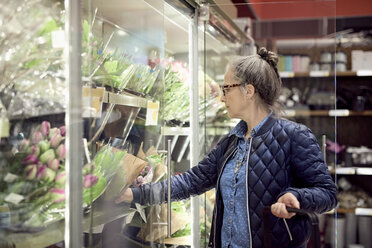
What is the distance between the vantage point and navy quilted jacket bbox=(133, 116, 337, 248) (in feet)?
6.65

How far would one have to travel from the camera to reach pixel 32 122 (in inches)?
58.6

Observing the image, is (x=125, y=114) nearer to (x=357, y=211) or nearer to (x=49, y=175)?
(x=49, y=175)

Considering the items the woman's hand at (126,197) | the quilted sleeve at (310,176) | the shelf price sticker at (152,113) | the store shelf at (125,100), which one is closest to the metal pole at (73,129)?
the store shelf at (125,100)

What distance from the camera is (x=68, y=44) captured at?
4.91ft

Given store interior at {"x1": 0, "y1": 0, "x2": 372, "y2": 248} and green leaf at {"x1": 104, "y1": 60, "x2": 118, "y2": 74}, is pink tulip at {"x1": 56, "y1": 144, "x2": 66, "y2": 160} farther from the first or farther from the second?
green leaf at {"x1": 104, "y1": 60, "x2": 118, "y2": 74}

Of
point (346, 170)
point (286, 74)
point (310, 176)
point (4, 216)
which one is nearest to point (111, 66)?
point (4, 216)

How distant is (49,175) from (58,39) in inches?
17.5

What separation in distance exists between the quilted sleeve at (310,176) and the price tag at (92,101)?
897 mm

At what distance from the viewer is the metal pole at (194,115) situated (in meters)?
2.87

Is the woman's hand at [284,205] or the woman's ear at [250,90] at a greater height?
the woman's ear at [250,90]

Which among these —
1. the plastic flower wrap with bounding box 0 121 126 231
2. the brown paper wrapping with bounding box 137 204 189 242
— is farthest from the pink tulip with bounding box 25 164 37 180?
the brown paper wrapping with bounding box 137 204 189 242

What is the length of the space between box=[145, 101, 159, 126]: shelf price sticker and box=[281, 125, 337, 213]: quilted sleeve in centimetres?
65

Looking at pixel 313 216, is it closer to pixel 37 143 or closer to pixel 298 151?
pixel 298 151

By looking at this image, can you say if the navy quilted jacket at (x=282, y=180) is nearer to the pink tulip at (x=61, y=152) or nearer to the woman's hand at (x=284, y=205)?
the woman's hand at (x=284, y=205)
